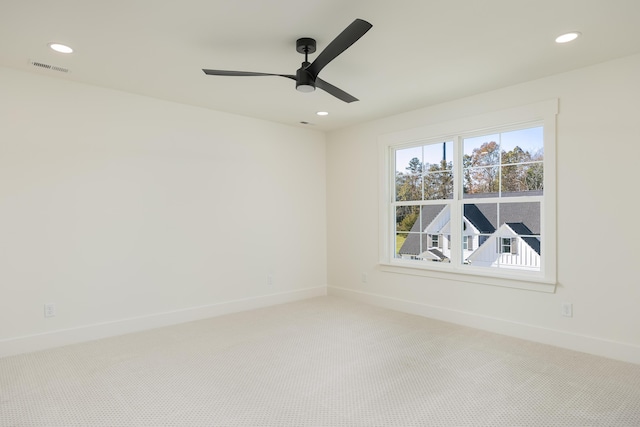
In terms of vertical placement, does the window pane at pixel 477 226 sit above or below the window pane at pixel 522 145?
below

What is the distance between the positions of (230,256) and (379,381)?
2546 millimetres

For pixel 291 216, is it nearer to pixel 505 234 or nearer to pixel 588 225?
pixel 505 234

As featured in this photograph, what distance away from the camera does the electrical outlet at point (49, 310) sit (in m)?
3.35

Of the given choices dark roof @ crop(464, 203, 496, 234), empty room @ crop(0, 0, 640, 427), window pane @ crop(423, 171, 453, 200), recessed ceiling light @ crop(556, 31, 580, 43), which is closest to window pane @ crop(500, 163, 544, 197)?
empty room @ crop(0, 0, 640, 427)

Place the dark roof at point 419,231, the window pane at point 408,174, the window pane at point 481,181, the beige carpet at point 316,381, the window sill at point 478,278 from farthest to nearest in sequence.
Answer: the window pane at point 408,174, the dark roof at point 419,231, the window pane at point 481,181, the window sill at point 478,278, the beige carpet at point 316,381

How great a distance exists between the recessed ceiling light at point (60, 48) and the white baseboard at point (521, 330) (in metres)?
4.06

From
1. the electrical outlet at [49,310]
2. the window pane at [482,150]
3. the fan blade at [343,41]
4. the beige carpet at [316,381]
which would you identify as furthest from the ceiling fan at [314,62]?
the electrical outlet at [49,310]

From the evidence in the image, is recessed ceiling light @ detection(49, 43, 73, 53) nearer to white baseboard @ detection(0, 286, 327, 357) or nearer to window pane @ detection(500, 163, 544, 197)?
white baseboard @ detection(0, 286, 327, 357)

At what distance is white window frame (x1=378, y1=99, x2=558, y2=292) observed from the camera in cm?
341

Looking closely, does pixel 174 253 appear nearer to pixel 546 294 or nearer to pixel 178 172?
pixel 178 172

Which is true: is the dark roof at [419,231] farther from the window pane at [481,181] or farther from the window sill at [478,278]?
the window pane at [481,181]

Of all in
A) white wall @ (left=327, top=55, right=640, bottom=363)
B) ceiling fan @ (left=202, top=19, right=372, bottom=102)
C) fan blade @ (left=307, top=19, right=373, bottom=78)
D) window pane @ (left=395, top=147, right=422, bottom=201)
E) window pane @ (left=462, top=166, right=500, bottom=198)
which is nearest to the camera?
fan blade @ (left=307, top=19, right=373, bottom=78)

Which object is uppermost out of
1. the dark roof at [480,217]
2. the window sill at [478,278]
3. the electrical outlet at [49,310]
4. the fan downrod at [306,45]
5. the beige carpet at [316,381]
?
the fan downrod at [306,45]

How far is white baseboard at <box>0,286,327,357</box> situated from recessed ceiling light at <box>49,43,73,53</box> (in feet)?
7.84
